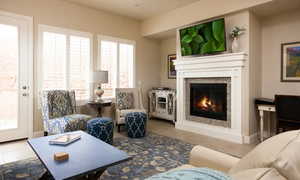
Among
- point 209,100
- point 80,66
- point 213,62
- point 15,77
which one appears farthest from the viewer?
point 80,66

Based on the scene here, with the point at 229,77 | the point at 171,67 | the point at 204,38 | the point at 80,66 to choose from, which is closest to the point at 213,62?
the point at 229,77

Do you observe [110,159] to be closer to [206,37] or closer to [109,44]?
[206,37]

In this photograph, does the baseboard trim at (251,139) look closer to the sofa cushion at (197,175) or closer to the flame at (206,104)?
the flame at (206,104)

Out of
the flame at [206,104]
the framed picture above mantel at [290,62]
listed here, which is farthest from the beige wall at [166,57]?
the framed picture above mantel at [290,62]

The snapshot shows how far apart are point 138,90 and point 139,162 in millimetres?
2704

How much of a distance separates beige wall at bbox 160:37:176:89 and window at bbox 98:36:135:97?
3.69 ft

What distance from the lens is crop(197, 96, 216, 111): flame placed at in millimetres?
4066

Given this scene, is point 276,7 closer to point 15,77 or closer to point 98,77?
point 98,77

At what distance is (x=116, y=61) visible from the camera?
5098 mm

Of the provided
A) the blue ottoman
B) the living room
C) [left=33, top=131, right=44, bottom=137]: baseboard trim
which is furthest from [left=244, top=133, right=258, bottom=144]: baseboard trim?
[left=33, top=131, right=44, bottom=137]: baseboard trim

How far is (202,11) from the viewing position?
4.03m

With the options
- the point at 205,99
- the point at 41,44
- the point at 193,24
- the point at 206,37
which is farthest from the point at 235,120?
the point at 41,44

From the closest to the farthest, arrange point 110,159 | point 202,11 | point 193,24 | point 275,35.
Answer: point 110,159
point 275,35
point 202,11
point 193,24

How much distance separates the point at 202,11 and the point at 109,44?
248 cm
